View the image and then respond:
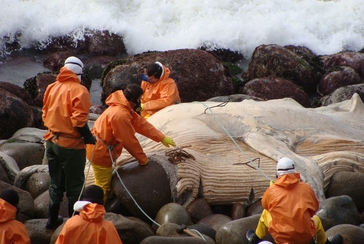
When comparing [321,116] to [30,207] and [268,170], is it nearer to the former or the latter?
[268,170]

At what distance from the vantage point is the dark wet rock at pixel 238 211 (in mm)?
10939

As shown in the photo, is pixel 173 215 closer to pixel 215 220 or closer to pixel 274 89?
pixel 215 220

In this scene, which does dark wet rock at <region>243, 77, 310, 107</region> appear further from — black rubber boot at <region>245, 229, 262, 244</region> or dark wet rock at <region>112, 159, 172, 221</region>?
black rubber boot at <region>245, 229, 262, 244</region>

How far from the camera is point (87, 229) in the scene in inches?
317

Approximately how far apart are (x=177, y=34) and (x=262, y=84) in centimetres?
686

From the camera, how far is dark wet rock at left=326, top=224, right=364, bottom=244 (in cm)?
918

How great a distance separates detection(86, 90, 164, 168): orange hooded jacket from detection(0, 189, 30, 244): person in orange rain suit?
190cm

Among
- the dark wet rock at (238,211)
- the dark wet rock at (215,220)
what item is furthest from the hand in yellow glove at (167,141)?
the dark wet rock at (238,211)

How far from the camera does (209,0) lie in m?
26.3

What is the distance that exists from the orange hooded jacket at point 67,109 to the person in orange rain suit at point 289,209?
8.99 feet

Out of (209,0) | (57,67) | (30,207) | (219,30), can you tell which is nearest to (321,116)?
(30,207)

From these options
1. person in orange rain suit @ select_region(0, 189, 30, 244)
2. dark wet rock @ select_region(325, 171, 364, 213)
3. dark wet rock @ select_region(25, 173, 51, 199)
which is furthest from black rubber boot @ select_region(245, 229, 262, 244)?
dark wet rock @ select_region(25, 173, 51, 199)

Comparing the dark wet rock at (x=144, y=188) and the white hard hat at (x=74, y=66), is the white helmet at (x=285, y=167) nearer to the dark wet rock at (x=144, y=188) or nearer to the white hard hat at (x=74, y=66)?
the dark wet rock at (x=144, y=188)

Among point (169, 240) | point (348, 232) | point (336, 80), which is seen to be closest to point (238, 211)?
point (348, 232)
